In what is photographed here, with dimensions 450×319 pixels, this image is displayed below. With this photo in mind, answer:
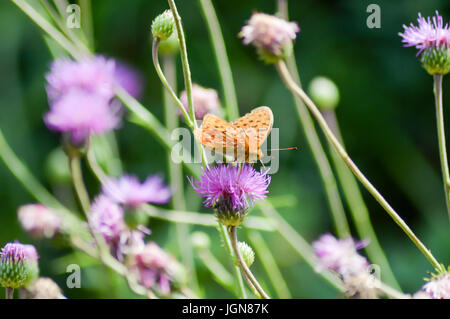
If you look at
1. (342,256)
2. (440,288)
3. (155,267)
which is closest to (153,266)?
(155,267)

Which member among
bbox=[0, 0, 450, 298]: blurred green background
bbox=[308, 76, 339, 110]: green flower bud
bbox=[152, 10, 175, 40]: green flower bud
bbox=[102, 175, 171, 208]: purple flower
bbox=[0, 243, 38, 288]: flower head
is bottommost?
bbox=[0, 243, 38, 288]: flower head

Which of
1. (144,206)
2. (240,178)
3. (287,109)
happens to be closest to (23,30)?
(287,109)

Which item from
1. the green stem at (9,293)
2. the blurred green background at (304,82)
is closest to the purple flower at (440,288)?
the green stem at (9,293)

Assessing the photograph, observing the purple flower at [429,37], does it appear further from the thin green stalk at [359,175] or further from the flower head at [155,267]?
the flower head at [155,267]

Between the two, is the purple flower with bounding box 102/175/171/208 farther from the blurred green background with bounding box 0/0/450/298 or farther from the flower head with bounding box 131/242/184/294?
the blurred green background with bounding box 0/0/450/298

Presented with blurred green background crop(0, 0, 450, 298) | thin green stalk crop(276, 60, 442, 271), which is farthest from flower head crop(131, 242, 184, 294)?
blurred green background crop(0, 0, 450, 298)

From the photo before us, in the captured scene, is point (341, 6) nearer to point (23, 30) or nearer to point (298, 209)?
point (298, 209)

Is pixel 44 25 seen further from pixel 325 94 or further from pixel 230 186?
pixel 325 94

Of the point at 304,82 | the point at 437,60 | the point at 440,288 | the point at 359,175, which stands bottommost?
the point at 440,288
